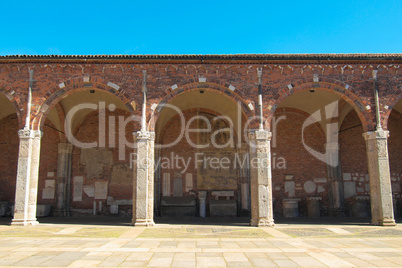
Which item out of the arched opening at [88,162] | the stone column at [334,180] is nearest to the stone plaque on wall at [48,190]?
the arched opening at [88,162]

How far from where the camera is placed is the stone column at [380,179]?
33.6 feet

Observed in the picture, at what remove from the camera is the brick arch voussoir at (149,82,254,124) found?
10.7 metres

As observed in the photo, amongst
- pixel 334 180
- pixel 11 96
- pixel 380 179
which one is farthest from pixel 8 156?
pixel 380 179

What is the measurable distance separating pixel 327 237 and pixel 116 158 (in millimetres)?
9638

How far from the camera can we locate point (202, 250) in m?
6.34

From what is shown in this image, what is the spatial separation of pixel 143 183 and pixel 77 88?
3846mm

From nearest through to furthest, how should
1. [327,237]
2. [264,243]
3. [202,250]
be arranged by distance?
[202,250], [264,243], [327,237]

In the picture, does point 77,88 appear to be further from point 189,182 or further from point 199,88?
point 189,182

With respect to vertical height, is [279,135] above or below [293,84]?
below

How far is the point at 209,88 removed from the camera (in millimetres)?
10938

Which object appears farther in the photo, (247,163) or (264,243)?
(247,163)

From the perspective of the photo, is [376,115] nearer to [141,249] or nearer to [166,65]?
[166,65]

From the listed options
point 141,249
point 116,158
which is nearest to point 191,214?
point 116,158

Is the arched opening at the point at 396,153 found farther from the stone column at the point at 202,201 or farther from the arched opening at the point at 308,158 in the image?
the stone column at the point at 202,201
